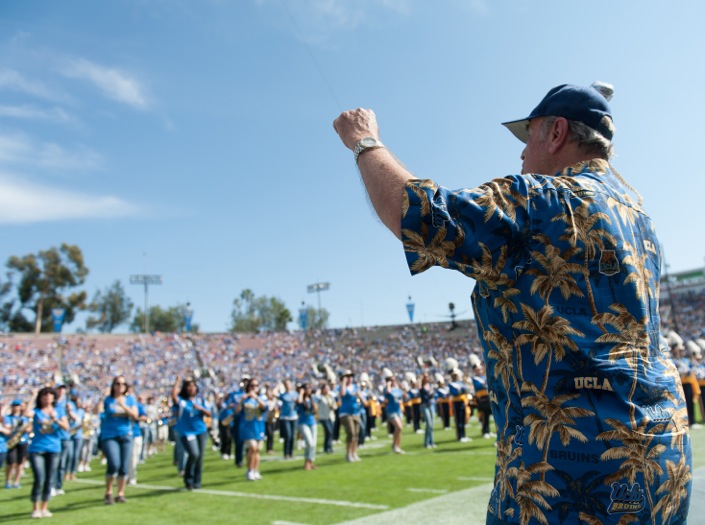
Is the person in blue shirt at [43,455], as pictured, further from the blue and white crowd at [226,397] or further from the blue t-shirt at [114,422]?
the blue t-shirt at [114,422]

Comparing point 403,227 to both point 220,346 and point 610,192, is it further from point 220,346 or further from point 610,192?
point 220,346

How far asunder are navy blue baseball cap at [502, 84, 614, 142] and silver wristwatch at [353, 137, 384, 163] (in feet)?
1.72

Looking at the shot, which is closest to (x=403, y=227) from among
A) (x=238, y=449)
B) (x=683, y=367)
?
(x=238, y=449)

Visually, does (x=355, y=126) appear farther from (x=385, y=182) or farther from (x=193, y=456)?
(x=193, y=456)

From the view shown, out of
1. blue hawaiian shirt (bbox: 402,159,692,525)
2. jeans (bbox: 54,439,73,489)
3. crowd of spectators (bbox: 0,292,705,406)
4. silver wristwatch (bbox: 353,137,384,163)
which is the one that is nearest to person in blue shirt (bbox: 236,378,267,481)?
jeans (bbox: 54,439,73,489)

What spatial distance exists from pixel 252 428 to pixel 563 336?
12401 mm

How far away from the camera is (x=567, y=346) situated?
155 centimetres

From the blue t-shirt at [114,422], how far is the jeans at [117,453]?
10cm

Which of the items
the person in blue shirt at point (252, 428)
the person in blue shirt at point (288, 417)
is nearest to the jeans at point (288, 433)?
the person in blue shirt at point (288, 417)

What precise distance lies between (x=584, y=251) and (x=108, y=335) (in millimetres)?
58905

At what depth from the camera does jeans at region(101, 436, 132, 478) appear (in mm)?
10469

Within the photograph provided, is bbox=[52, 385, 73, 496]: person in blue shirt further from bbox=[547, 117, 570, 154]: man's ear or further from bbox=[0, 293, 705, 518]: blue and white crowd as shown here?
bbox=[547, 117, 570, 154]: man's ear

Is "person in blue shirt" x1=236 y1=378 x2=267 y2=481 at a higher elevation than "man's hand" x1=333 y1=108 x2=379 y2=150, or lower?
lower

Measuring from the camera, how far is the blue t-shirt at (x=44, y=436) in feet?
32.3
